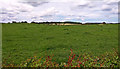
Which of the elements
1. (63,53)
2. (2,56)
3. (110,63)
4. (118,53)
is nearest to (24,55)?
(2,56)

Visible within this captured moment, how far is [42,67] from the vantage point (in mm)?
6445

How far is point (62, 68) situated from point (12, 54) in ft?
13.4

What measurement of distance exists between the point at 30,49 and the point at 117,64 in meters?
6.55

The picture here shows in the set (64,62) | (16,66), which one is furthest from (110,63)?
(16,66)

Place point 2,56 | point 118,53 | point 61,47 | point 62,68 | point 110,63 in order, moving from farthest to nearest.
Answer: point 61,47
point 118,53
point 2,56
point 110,63
point 62,68

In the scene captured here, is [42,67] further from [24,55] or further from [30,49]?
[30,49]

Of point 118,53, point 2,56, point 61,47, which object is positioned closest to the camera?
point 2,56

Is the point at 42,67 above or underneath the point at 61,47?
underneath

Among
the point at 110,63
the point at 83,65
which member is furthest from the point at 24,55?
the point at 110,63

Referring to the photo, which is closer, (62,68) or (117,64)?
(62,68)

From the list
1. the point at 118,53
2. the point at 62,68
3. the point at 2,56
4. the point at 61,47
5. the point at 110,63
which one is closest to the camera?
the point at 62,68

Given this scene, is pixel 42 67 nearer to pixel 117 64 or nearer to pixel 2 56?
pixel 2 56

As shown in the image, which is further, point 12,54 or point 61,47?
point 61,47

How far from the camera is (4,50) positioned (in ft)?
29.0
